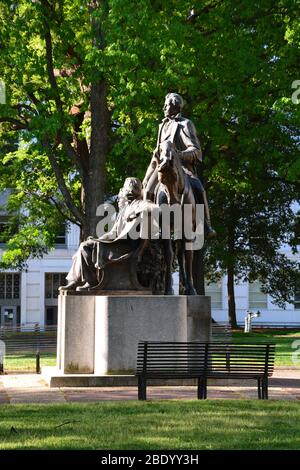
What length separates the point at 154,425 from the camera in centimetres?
933

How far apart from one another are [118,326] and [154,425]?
504 cm

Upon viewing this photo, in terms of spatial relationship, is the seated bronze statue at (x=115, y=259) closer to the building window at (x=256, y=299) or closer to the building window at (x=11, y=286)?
the building window at (x=11, y=286)

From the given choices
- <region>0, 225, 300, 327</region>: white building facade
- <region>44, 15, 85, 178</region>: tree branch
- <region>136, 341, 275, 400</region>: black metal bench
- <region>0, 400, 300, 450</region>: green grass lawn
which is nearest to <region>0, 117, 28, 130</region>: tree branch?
<region>44, 15, 85, 178</region>: tree branch

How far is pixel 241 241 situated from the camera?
142ft

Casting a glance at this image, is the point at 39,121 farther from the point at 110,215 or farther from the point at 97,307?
the point at 97,307

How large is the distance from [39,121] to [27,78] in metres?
1.97

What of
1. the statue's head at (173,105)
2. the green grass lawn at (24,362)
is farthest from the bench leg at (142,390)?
the green grass lawn at (24,362)

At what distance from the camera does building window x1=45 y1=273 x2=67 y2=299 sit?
189ft

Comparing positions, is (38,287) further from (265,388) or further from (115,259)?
(265,388)

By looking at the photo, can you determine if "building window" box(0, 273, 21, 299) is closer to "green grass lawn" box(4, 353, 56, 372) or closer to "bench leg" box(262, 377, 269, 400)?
"green grass lawn" box(4, 353, 56, 372)

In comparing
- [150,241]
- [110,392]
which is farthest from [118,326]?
[150,241]

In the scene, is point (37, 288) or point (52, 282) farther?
point (52, 282)

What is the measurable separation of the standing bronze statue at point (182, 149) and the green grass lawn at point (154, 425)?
4352 millimetres
